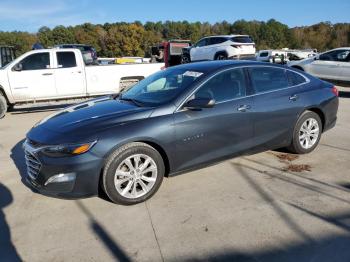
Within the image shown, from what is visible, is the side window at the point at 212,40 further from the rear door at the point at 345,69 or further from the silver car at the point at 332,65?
the rear door at the point at 345,69

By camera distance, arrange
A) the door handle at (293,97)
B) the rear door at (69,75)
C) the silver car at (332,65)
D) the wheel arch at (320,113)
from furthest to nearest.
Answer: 1. the silver car at (332,65)
2. the rear door at (69,75)
3. the wheel arch at (320,113)
4. the door handle at (293,97)

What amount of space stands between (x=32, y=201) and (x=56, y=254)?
1.31 m

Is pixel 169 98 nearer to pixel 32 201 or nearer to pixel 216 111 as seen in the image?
pixel 216 111

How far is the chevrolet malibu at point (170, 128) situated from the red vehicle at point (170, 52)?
651 inches

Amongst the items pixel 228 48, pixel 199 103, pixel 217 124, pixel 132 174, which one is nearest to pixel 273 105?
pixel 217 124

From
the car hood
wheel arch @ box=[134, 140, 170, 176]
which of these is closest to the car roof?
the car hood

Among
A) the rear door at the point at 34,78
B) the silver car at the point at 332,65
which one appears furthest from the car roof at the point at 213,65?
the silver car at the point at 332,65

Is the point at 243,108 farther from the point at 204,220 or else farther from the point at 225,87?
the point at 204,220

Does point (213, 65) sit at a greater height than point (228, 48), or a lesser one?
lesser

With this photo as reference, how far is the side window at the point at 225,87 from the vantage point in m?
4.84

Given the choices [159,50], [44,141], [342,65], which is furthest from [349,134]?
[159,50]

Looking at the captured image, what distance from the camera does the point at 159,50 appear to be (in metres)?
23.7

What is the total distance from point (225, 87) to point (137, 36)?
327 ft

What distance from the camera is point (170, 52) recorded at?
22.8m
